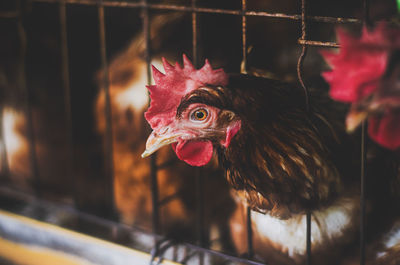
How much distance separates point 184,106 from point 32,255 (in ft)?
3.26

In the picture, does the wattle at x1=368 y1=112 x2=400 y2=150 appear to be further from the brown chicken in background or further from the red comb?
the brown chicken in background

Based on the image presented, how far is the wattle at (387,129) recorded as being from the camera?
0.97 metres

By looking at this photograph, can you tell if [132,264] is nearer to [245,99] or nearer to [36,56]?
[245,99]

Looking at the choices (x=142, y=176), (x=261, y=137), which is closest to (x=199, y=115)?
(x=261, y=137)

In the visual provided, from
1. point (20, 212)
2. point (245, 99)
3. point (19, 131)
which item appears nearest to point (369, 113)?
point (245, 99)

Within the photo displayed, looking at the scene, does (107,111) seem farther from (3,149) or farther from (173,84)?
(3,149)

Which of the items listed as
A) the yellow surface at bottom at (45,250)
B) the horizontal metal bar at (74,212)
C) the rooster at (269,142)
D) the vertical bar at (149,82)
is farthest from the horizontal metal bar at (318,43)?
the yellow surface at bottom at (45,250)

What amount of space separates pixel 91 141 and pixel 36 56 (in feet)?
1.33

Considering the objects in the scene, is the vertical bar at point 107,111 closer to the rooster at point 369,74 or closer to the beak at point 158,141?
the beak at point 158,141

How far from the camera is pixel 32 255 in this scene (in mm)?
1808

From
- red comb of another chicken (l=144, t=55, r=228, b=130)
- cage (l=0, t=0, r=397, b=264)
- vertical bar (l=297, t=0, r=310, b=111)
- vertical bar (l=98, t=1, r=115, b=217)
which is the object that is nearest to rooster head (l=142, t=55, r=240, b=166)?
red comb of another chicken (l=144, t=55, r=228, b=130)

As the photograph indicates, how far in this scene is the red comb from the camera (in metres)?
0.91

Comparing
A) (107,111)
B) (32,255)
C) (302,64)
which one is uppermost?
(302,64)

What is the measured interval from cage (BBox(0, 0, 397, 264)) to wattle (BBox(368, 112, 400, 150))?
1.54ft
